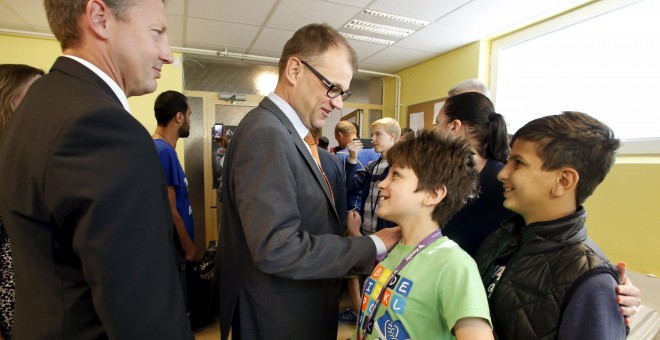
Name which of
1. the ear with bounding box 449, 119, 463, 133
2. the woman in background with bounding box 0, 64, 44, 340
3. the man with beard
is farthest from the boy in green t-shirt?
the man with beard

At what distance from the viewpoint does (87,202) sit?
562 millimetres

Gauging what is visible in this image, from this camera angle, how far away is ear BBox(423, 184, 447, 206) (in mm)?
968

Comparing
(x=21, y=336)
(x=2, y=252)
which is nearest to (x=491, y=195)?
(x=21, y=336)

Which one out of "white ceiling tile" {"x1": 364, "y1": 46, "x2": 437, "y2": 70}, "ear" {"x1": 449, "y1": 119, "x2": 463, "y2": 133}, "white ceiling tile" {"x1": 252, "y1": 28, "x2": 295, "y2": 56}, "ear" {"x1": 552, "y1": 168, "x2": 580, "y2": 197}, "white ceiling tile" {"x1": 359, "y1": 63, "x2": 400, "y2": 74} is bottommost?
"ear" {"x1": 552, "y1": 168, "x2": 580, "y2": 197}

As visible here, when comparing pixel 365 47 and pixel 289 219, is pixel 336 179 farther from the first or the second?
pixel 365 47

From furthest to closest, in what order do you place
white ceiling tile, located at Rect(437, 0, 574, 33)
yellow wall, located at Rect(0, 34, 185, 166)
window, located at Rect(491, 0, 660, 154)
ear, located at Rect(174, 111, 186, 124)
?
yellow wall, located at Rect(0, 34, 185, 166)
white ceiling tile, located at Rect(437, 0, 574, 33)
window, located at Rect(491, 0, 660, 154)
ear, located at Rect(174, 111, 186, 124)

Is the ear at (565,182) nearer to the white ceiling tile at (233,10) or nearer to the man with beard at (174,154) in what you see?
the man with beard at (174,154)

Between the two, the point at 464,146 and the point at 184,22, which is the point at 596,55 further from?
the point at 184,22

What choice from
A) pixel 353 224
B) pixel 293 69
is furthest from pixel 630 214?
pixel 293 69

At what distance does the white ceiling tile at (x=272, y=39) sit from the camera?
385cm

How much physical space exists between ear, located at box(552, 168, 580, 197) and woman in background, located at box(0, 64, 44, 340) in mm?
1848

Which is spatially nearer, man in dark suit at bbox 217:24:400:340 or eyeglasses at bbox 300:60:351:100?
man in dark suit at bbox 217:24:400:340

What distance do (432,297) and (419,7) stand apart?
10.1 feet

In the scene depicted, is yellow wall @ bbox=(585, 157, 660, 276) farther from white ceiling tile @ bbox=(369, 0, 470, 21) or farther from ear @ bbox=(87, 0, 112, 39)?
ear @ bbox=(87, 0, 112, 39)
